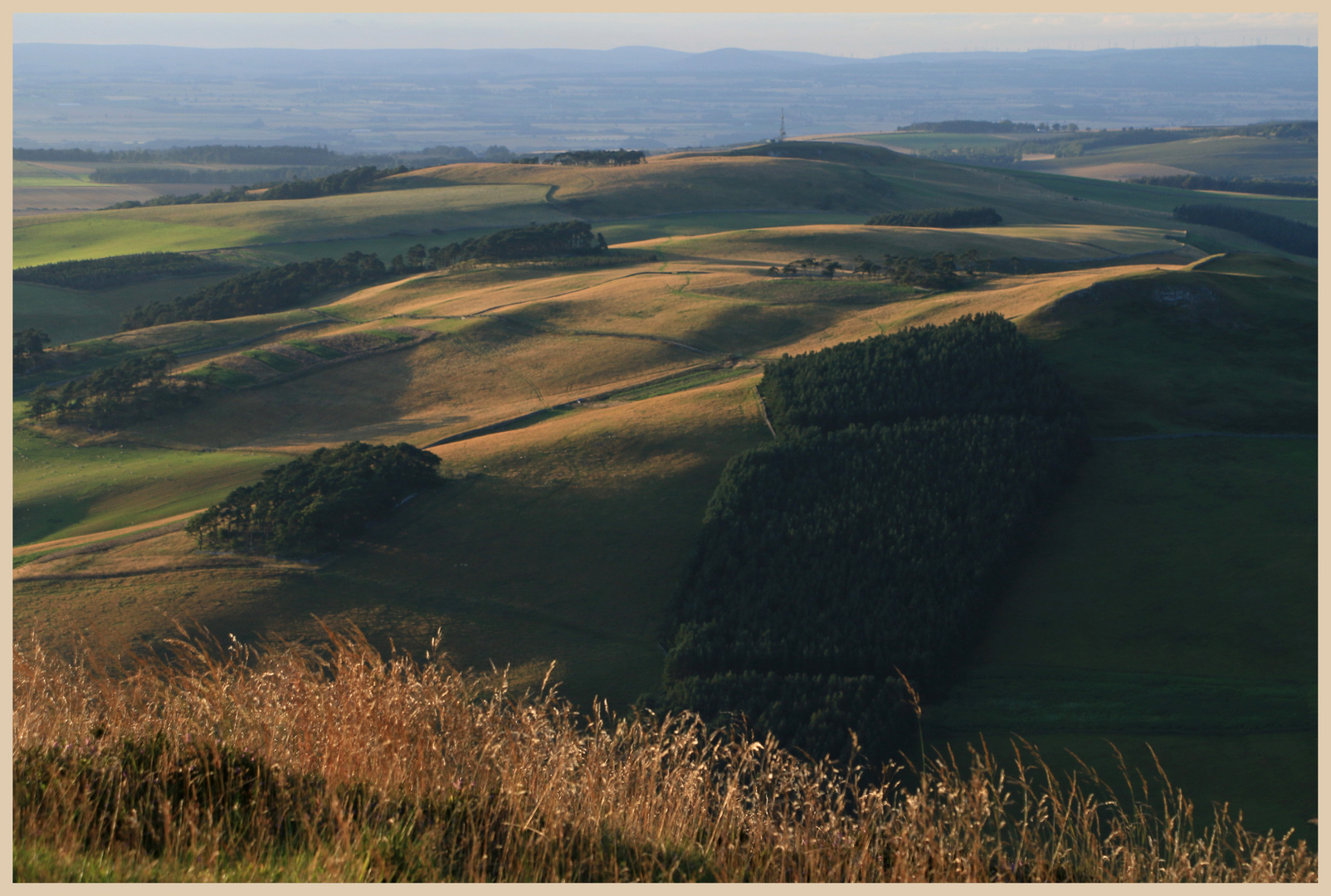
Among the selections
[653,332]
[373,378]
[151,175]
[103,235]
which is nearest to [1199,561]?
[653,332]

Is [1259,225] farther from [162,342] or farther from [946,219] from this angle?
[162,342]

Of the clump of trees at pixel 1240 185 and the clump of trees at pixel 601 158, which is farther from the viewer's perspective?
the clump of trees at pixel 1240 185

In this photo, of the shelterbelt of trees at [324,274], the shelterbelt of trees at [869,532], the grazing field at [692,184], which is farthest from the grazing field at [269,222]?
the shelterbelt of trees at [869,532]

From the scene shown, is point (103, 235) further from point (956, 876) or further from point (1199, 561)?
point (956, 876)

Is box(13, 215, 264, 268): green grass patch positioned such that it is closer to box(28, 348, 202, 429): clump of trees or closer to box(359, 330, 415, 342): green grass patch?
box(359, 330, 415, 342): green grass patch

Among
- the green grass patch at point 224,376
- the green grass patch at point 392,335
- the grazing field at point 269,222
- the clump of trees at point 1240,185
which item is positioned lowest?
the green grass patch at point 224,376

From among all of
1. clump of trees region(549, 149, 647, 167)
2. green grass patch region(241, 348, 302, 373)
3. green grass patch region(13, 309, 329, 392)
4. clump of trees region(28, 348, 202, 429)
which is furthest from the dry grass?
clump of trees region(549, 149, 647, 167)

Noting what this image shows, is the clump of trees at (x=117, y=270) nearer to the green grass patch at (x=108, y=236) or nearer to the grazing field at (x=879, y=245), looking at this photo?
the green grass patch at (x=108, y=236)
